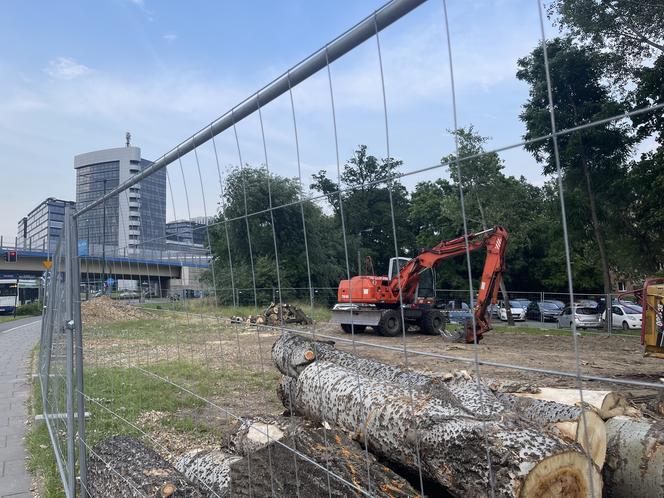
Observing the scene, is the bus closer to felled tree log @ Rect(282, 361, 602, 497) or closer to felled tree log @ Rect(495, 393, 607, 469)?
felled tree log @ Rect(282, 361, 602, 497)

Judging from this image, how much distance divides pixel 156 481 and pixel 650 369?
742 centimetres

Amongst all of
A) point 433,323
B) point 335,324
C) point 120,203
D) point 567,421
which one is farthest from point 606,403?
point 120,203

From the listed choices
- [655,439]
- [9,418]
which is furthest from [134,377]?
[655,439]

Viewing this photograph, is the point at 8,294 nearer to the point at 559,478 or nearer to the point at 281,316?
the point at 281,316

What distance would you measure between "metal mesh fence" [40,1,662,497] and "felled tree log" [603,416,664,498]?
0.79 ft

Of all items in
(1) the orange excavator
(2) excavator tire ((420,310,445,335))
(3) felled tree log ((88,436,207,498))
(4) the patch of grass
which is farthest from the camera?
(4) the patch of grass

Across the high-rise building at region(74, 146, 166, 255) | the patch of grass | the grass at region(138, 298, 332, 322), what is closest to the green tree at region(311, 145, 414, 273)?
the grass at region(138, 298, 332, 322)

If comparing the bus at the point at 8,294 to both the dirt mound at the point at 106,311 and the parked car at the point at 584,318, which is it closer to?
the dirt mound at the point at 106,311

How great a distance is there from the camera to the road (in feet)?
15.4

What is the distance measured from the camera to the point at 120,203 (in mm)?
4223

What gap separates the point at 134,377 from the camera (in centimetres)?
569

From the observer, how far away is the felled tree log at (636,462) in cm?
275

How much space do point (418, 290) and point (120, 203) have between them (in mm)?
2525

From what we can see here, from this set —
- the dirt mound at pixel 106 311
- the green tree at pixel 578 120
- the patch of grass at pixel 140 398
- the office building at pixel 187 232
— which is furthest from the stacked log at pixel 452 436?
the dirt mound at pixel 106 311
